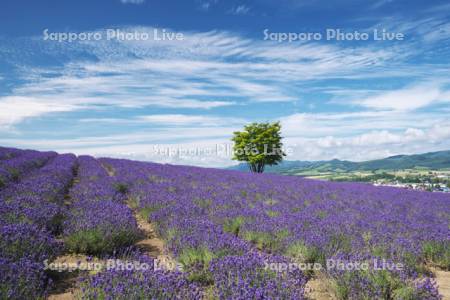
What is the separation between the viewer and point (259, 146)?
2958 centimetres

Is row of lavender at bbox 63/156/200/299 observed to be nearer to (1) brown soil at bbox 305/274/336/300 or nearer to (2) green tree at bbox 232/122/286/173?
(1) brown soil at bbox 305/274/336/300

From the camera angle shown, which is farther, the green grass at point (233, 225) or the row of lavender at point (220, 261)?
the green grass at point (233, 225)

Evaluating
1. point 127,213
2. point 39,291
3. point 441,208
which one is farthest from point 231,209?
point 441,208

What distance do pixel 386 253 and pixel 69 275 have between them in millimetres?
3460

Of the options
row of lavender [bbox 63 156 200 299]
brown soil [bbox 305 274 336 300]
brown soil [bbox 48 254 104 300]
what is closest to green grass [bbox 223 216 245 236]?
row of lavender [bbox 63 156 200 299]

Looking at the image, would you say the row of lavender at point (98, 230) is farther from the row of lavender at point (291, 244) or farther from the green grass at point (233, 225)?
the green grass at point (233, 225)

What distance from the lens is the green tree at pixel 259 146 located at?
29.0 meters

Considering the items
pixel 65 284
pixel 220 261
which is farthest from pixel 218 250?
pixel 65 284

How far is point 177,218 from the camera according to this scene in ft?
15.5

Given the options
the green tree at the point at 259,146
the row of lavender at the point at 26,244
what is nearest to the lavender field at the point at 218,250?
the row of lavender at the point at 26,244

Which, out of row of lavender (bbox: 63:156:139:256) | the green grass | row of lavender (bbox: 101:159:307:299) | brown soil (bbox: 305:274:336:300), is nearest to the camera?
row of lavender (bbox: 101:159:307:299)

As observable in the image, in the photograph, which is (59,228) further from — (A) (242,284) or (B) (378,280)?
(B) (378,280)

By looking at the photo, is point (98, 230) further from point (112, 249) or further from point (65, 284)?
point (65, 284)

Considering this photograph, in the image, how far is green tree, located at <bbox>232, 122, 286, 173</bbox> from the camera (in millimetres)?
29031
